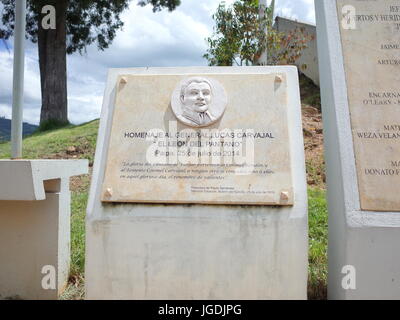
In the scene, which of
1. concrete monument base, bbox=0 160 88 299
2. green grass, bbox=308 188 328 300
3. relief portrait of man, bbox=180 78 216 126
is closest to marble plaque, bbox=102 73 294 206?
relief portrait of man, bbox=180 78 216 126

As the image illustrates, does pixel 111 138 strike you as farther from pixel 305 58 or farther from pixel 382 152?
pixel 305 58

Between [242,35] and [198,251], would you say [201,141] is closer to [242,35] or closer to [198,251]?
[198,251]

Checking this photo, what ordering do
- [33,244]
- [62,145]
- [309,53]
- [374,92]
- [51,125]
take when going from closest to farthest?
1. [374,92]
2. [33,244]
3. [62,145]
4. [51,125]
5. [309,53]

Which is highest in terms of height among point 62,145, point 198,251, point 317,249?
point 62,145

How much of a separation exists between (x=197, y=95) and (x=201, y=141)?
35 cm

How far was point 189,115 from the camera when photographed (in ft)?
9.00

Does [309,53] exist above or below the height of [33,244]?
above

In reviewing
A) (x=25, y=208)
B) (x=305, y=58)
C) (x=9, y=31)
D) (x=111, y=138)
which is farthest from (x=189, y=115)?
(x=9, y=31)

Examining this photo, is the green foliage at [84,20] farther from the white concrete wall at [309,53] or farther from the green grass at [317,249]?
the green grass at [317,249]

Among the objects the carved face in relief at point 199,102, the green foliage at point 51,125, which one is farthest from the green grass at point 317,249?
the green foliage at point 51,125

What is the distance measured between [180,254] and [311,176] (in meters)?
4.07

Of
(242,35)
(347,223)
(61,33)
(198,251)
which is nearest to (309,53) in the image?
(242,35)

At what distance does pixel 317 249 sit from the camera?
3588 mm

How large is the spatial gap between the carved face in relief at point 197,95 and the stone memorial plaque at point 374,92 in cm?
100
